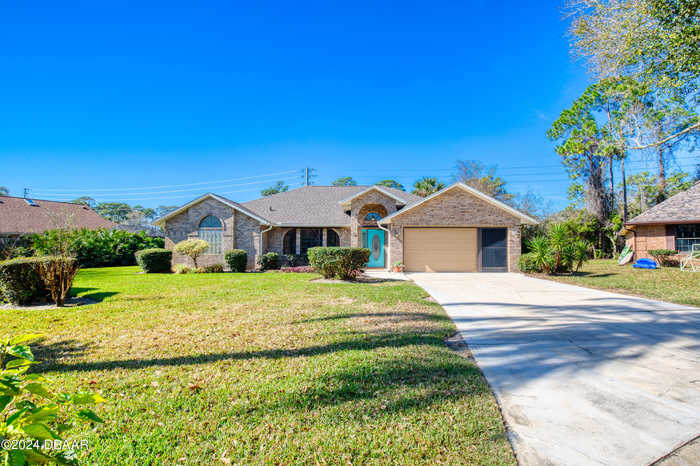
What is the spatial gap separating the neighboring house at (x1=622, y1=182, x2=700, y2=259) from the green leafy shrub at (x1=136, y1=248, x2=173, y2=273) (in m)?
27.9

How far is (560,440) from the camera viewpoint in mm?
2861

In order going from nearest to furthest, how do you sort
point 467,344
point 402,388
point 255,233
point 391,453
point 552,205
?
1. point 391,453
2. point 402,388
3. point 467,344
4. point 255,233
5. point 552,205

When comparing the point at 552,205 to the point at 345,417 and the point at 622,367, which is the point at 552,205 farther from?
the point at 345,417

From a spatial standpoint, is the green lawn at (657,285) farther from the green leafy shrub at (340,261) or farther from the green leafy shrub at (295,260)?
the green leafy shrub at (295,260)

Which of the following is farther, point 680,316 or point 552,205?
point 552,205

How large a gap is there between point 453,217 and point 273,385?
15.8 m

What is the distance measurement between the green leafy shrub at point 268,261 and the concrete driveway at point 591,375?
13.2 meters

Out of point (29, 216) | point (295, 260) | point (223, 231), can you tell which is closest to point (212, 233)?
point (223, 231)

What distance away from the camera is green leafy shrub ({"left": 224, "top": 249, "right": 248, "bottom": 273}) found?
18250mm

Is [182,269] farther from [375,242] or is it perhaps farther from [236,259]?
[375,242]

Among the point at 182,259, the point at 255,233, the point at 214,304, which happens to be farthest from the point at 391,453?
the point at 182,259

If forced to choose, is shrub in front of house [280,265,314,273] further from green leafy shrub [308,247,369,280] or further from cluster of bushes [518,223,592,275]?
cluster of bushes [518,223,592,275]

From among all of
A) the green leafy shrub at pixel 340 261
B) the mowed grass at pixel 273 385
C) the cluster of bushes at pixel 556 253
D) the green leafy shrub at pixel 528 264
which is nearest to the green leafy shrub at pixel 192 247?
the green leafy shrub at pixel 340 261

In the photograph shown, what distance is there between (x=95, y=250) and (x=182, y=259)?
7.82 m
